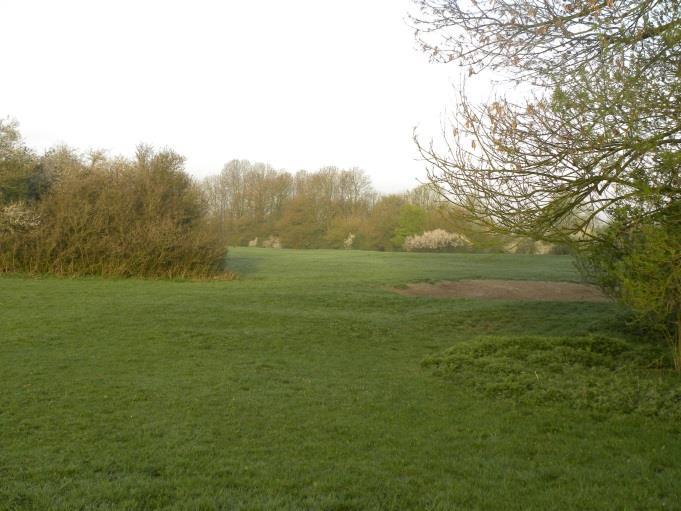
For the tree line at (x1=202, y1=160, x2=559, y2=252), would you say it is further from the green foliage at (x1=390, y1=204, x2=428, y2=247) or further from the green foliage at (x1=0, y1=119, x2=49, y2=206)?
the green foliage at (x1=0, y1=119, x2=49, y2=206)

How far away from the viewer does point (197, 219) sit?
2953 cm

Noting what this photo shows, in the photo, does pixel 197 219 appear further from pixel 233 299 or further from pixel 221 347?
pixel 221 347

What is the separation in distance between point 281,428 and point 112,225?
22045 mm

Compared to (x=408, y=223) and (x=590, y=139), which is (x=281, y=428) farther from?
(x=408, y=223)

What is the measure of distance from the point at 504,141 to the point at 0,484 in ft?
22.9

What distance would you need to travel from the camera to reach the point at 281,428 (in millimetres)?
7117

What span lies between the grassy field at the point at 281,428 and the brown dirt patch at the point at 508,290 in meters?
8.16

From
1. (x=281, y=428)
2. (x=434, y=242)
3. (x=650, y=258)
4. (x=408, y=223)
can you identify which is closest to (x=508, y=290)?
(x=650, y=258)

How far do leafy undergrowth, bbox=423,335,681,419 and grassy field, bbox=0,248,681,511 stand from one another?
21cm

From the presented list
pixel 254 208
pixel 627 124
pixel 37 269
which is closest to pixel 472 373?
Result: pixel 627 124

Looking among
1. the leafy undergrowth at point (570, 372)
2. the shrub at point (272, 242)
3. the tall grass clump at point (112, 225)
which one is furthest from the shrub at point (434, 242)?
the leafy undergrowth at point (570, 372)

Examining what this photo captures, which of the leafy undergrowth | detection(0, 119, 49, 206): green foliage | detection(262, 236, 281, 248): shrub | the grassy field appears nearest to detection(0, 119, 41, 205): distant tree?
detection(0, 119, 49, 206): green foliage

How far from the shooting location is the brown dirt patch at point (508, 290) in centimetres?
2342

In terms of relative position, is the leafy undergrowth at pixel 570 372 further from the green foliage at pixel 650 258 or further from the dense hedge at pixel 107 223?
the dense hedge at pixel 107 223
